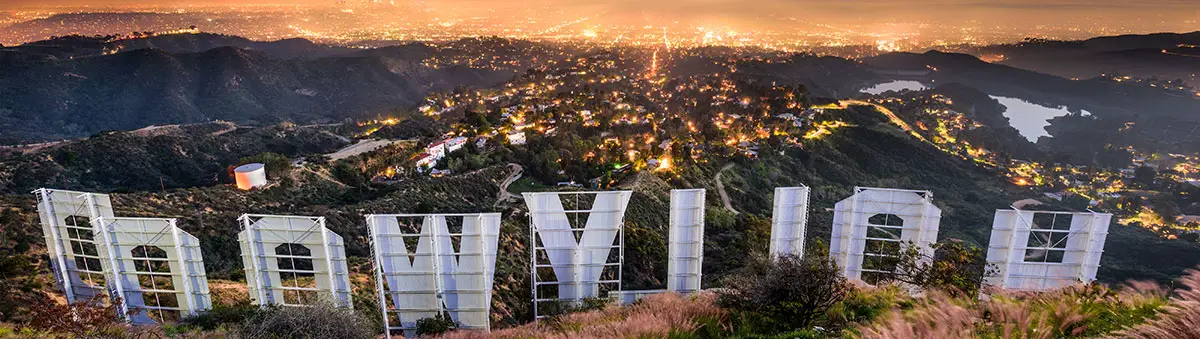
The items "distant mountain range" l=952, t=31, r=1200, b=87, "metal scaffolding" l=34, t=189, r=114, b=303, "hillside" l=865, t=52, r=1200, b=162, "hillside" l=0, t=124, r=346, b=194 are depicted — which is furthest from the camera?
"distant mountain range" l=952, t=31, r=1200, b=87

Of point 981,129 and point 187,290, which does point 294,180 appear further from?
point 981,129

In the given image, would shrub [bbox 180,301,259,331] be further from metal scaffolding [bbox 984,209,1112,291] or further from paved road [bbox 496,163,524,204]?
paved road [bbox 496,163,524,204]

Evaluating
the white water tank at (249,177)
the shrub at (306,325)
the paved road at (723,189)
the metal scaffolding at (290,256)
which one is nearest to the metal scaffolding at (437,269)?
the metal scaffolding at (290,256)

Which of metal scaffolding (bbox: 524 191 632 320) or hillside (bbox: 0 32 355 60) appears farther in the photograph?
hillside (bbox: 0 32 355 60)

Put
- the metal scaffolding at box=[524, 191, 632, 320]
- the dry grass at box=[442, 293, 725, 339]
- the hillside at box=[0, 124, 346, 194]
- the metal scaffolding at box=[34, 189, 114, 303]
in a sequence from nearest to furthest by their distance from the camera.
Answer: the dry grass at box=[442, 293, 725, 339]
the metal scaffolding at box=[524, 191, 632, 320]
the metal scaffolding at box=[34, 189, 114, 303]
the hillside at box=[0, 124, 346, 194]

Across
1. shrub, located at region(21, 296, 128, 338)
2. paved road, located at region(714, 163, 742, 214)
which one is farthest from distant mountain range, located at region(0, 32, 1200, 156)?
shrub, located at region(21, 296, 128, 338)

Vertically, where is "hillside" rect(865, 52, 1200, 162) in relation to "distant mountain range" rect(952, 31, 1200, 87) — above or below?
below
